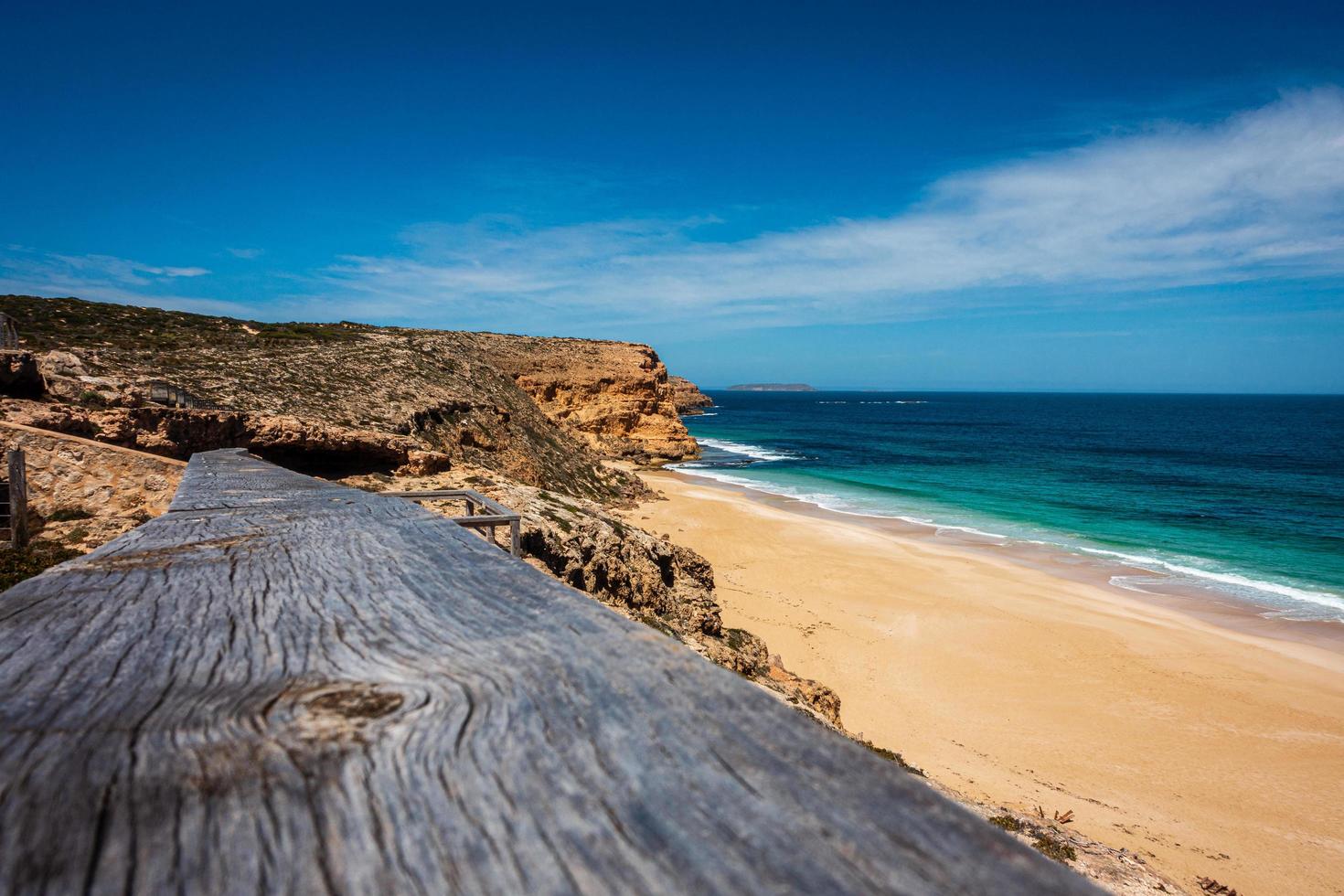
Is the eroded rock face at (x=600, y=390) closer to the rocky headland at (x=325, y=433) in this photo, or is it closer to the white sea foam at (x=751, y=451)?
the white sea foam at (x=751, y=451)

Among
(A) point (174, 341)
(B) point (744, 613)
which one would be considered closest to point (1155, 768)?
(B) point (744, 613)

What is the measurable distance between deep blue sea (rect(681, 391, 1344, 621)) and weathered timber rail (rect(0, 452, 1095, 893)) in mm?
22947

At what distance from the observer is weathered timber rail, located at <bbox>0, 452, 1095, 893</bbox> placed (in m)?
0.64

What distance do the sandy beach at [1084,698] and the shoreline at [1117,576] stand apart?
30 centimetres

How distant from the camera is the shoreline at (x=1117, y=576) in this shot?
15875 millimetres

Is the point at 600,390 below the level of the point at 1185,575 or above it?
above

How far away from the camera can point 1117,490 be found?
36031 mm

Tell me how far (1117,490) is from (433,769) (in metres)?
42.8

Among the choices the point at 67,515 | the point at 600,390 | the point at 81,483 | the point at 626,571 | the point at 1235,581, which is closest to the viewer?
the point at 67,515

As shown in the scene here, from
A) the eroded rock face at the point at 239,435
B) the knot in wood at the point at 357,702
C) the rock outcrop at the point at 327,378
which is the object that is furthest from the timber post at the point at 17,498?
the knot in wood at the point at 357,702

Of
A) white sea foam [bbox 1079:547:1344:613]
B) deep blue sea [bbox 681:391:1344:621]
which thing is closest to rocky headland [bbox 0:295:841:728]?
deep blue sea [bbox 681:391:1344:621]

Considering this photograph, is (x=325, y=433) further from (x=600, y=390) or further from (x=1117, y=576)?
(x=600, y=390)

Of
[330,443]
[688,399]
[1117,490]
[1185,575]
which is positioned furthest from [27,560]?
[688,399]

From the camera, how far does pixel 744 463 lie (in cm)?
4594
